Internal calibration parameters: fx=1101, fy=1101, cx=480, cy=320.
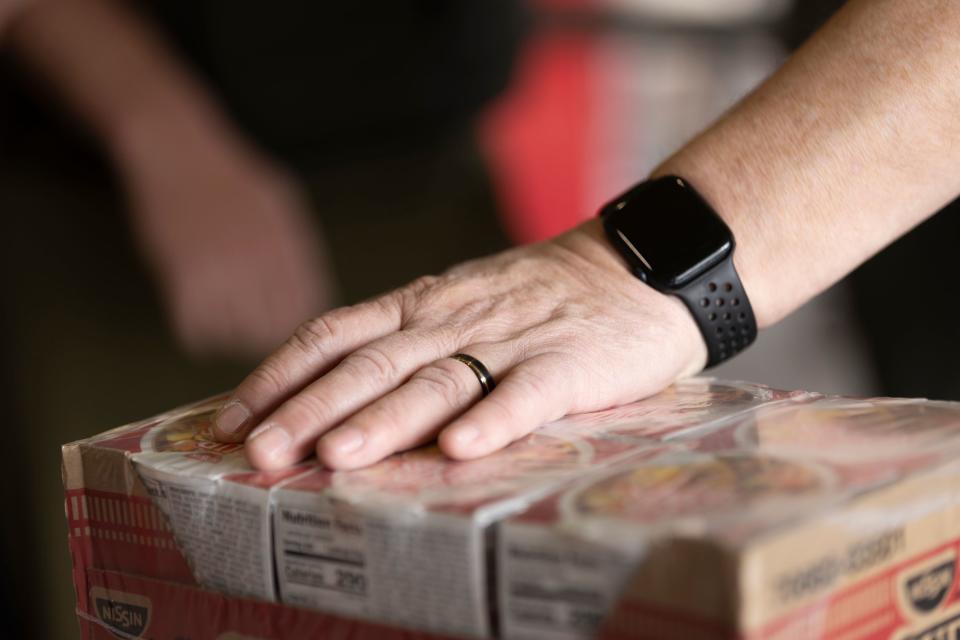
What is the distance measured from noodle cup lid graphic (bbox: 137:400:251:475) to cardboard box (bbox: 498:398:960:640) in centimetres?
20

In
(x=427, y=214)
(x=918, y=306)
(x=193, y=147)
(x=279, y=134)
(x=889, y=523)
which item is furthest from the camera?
(x=427, y=214)

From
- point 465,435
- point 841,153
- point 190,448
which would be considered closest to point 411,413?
point 465,435

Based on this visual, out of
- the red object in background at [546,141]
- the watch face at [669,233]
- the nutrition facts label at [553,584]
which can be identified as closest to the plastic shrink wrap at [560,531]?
the nutrition facts label at [553,584]

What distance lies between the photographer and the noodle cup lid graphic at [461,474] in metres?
0.54

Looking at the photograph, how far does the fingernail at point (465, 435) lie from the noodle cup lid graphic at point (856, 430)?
0.47 feet

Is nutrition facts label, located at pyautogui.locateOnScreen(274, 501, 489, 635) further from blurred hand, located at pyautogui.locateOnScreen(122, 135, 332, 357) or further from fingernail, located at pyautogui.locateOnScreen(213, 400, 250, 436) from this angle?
blurred hand, located at pyautogui.locateOnScreen(122, 135, 332, 357)

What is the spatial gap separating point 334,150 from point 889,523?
1521mm

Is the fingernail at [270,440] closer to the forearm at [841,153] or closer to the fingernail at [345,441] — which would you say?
the fingernail at [345,441]

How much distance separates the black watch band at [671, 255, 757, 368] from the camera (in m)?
0.75

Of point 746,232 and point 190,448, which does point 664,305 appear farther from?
point 190,448

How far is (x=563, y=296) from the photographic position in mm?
764

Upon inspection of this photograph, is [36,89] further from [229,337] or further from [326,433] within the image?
[326,433]

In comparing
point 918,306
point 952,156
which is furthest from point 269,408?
point 918,306

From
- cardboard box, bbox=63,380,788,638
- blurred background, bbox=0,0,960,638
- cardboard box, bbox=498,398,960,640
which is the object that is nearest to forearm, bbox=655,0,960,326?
cardboard box, bbox=63,380,788,638
